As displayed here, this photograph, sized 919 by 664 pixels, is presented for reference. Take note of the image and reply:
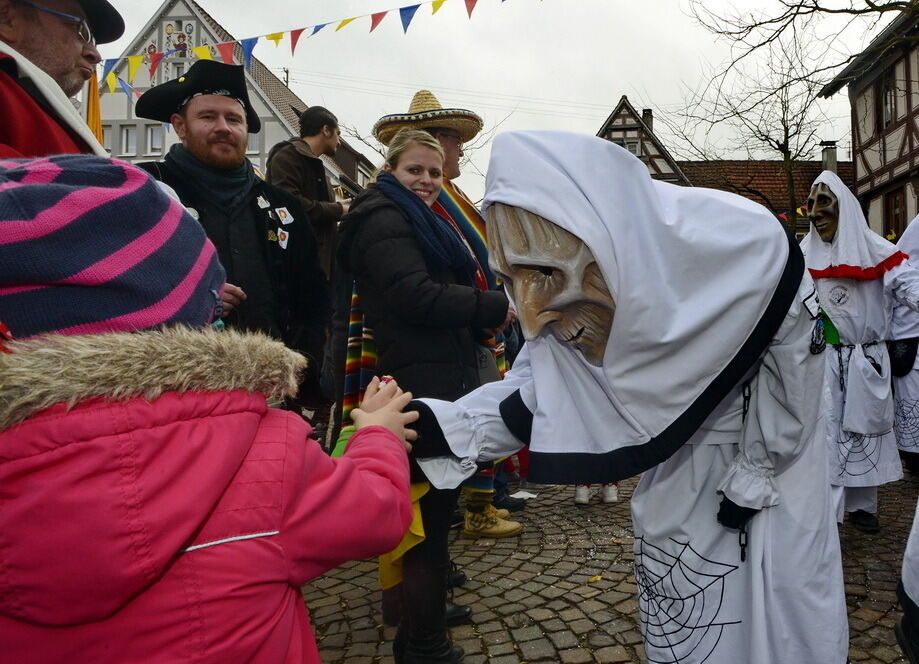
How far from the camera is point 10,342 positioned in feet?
3.26

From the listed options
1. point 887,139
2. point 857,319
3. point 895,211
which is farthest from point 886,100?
point 857,319

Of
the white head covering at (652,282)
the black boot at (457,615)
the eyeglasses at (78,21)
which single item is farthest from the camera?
the black boot at (457,615)

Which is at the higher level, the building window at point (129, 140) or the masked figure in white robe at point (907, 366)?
the building window at point (129, 140)

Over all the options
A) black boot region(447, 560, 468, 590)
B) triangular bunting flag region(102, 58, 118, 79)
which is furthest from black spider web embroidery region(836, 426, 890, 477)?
triangular bunting flag region(102, 58, 118, 79)

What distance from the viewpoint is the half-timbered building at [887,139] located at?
70.1 ft

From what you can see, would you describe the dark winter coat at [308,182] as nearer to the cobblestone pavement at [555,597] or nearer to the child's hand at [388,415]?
the cobblestone pavement at [555,597]

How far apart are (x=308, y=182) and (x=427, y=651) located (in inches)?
136

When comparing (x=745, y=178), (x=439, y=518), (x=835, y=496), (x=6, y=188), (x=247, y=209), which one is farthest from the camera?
(x=745, y=178)

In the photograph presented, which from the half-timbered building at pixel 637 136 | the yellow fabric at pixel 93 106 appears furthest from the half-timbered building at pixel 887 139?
the yellow fabric at pixel 93 106

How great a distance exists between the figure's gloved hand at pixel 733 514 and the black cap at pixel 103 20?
2558 mm

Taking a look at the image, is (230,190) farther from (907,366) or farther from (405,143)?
(907,366)

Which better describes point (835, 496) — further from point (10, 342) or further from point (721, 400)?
point (10, 342)

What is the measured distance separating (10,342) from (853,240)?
5217 millimetres

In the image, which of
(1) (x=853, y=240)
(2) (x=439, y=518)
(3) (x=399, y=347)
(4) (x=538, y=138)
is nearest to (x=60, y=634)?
(4) (x=538, y=138)
